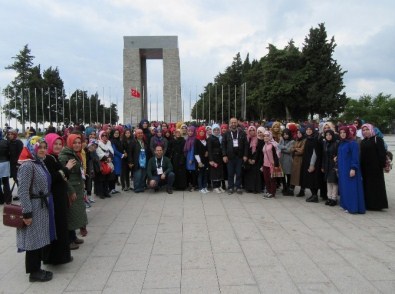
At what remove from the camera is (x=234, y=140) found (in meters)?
8.80

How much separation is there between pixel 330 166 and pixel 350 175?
0.72m

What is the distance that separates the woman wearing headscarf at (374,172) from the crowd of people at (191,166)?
0.02 meters

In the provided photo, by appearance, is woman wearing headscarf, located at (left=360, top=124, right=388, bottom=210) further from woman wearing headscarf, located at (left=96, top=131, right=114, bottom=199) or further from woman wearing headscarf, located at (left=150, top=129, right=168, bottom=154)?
woman wearing headscarf, located at (left=96, top=131, right=114, bottom=199)

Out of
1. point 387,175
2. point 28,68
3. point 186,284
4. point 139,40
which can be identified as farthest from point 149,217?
point 28,68

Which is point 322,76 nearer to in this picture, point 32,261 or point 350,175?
point 350,175

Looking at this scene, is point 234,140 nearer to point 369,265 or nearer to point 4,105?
point 369,265

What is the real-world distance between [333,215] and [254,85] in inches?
1932

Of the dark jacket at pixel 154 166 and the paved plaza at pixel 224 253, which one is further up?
the dark jacket at pixel 154 166

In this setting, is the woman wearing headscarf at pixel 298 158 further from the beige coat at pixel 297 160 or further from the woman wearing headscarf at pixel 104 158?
the woman wearing headscarf at pixel 104 158

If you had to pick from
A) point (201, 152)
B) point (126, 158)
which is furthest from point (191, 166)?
point (126, 158)

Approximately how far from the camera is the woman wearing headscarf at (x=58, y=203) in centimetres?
422

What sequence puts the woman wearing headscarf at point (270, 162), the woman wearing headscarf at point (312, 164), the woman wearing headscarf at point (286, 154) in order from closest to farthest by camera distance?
the woman wearing headscarf at point (312, 164)
the woman wearing headscarf at point (270, 162)
the woman wearing headscarf at point (286, 154)

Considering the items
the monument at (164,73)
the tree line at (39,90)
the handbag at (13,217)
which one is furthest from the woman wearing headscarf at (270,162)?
the tree line at (39,90)

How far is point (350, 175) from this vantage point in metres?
6.75
